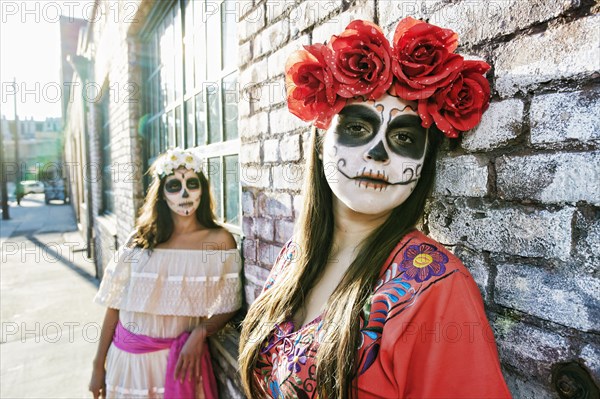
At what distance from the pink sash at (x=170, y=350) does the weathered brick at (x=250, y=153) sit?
1.04 metres

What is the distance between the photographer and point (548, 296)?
947mm

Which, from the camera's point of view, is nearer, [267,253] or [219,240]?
[267,253]

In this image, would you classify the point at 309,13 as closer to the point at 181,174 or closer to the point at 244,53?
the point at 244,53

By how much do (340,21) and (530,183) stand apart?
93 centimetres

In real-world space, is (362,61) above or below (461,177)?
above

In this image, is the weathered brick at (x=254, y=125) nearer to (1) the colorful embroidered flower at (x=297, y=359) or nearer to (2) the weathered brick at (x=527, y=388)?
Result: (1) the colorful embroidered flower at (x=297, y=359)

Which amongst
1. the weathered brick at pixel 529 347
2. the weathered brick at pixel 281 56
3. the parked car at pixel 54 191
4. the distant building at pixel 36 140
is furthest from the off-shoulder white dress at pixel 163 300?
the distant building at pixel 36 140

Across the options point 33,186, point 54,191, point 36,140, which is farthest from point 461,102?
point 36,140

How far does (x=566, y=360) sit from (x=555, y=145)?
0.49 m

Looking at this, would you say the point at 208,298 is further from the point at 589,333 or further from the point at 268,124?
the point at 589,333

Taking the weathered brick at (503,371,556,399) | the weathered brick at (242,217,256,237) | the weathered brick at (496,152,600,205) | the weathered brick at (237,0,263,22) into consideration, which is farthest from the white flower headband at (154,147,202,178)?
the weathered brick at (503,371,556,399)

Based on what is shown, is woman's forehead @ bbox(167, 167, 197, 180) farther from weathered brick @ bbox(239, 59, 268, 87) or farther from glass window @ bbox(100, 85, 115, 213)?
glass window @ bbox(100, 85, 115, 213)

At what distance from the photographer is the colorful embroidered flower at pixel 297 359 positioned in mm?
997

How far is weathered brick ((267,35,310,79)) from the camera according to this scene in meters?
1.77
